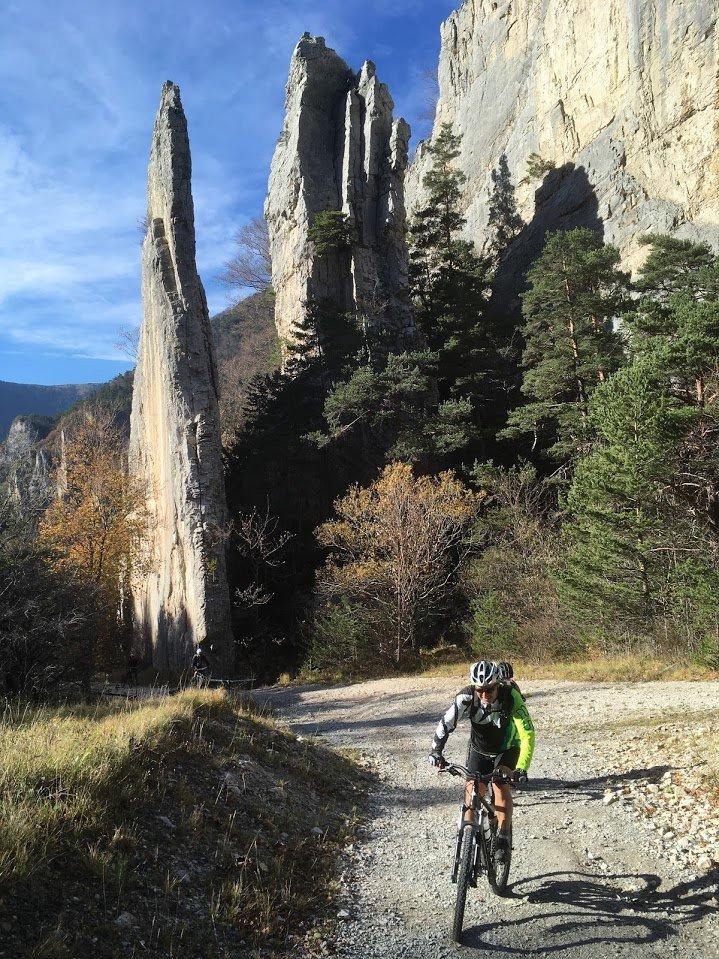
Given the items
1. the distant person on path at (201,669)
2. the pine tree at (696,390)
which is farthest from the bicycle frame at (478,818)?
the pine tree at (696,390)

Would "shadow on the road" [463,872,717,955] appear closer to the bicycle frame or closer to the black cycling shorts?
the bicycle frame

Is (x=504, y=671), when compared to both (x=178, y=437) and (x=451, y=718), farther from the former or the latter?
(x=178, y=437)

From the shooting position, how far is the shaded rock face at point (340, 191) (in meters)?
33.9

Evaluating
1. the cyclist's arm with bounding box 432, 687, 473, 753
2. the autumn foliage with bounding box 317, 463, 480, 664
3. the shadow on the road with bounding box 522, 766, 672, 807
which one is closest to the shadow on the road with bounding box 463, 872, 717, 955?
the cyclist's arm with bounding box 432, 687, 473, 753

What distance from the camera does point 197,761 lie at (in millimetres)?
6027

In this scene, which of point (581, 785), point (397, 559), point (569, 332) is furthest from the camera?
point (569, 332)

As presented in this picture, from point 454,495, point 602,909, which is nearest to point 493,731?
point 602,909

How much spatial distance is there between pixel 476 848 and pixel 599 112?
4016 centimetres

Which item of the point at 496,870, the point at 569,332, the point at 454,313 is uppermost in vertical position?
the point at 454,313

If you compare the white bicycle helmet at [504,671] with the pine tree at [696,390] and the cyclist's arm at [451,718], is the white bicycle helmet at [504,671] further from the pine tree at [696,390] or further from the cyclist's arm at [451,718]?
the pine tree at [696,390]

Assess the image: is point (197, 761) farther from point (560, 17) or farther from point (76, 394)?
point (76, 394)

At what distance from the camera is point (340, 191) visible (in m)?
37.2

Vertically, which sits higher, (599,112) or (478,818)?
(599,112)

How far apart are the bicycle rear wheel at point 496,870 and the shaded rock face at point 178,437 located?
16.1 meters
